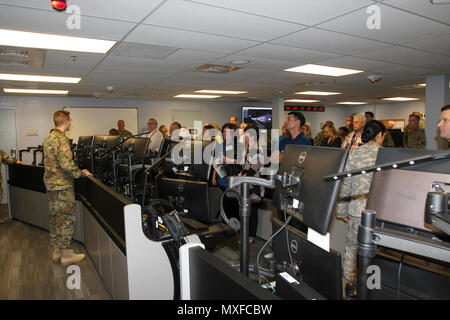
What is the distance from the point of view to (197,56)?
3.67 m

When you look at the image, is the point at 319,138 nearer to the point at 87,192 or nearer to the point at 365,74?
the point at 365,74

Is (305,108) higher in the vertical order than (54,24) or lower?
higher

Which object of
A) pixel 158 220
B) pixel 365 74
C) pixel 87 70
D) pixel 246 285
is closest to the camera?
pixel 246 285

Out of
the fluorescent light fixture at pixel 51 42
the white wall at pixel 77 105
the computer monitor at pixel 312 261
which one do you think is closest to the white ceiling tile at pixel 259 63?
the fluorescent light fixture at pixel 51 42

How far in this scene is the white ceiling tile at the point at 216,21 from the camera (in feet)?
7.22

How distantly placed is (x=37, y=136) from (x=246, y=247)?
26.7ft

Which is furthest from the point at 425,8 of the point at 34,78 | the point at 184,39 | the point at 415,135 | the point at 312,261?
the point at 34,78

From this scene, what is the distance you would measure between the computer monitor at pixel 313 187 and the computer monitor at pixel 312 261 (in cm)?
7

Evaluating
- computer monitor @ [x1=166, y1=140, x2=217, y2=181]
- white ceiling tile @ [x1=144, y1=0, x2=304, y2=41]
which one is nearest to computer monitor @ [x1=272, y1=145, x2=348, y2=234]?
computer monitor @ [x1=166, y1=140, x2=217, y2=181]

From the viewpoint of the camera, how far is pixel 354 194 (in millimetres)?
2361

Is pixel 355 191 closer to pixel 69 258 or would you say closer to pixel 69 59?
pixel 69 258

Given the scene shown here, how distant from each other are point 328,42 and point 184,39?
1.50 metres

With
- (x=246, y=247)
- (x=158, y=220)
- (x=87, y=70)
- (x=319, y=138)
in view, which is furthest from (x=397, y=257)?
(x=319, y=138)

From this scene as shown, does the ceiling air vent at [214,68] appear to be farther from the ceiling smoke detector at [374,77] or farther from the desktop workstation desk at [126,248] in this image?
the ceiling smoke detector at [374,77]
